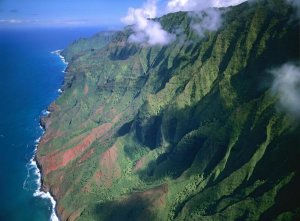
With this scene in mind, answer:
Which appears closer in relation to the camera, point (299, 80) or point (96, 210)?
point (299, 80)

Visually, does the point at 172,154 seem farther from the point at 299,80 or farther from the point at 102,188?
the point at 299,80

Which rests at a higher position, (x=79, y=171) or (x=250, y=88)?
(x=250, y=88)

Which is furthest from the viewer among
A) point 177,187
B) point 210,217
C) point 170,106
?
point 170,106

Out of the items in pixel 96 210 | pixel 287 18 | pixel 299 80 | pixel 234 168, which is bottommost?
pixel 96 210

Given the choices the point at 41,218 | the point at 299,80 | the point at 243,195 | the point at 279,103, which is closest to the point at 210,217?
the point at 243,195

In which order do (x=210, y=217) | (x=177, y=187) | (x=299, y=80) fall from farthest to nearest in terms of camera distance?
(x=177, y=187)
(x=299, y=80)
(x=210, y=217)

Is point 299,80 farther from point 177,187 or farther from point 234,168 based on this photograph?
point 177,187

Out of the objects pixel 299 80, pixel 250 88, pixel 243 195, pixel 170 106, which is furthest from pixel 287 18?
pixel 243 195

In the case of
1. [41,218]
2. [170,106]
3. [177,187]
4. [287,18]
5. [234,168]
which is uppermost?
[287,18]

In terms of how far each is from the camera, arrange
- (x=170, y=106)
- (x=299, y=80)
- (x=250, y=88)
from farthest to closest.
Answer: (x=170, y=106), (x=250, y=88), (x=299, y=80)

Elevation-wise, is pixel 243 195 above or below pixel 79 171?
above
